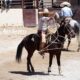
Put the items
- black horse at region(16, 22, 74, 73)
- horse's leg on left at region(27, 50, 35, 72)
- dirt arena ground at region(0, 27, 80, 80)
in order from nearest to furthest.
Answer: black horse at region(16, 22, 74, 73), dirt arena ground at region(0, 27, 80, 80), horse's leg on left at region(27, 50, 35, 72)

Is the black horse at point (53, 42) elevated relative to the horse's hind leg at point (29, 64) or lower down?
elevated

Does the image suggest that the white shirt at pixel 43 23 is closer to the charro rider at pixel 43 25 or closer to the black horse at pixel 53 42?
the charro rider at pixel 43 25

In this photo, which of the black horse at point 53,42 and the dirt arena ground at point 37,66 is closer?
the black horse at point 53,42

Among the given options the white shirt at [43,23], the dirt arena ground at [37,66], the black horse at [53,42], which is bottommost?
the dirt arena ground at [37,66]

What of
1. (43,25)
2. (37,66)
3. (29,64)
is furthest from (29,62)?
(43,25)

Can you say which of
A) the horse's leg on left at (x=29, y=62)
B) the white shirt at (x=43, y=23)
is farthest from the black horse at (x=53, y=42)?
the white shirt at (x=43, y=23)

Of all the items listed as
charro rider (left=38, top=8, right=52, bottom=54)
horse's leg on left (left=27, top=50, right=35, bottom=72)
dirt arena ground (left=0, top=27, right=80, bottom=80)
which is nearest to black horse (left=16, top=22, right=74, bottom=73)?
horse's leg on left (left=27, top=50, right=35, bottom=72)

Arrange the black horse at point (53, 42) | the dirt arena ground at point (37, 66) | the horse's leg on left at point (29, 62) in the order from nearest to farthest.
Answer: the black horse at point (53, 42) < the dirt arena ground at point (37, 66) < the horse's leg on left at point (29, 62)

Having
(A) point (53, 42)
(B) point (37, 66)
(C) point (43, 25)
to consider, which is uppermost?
(C) point (43, 25)

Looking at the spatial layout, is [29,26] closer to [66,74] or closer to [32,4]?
[32,4]

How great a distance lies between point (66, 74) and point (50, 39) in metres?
1.02

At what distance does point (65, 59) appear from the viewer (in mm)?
13359

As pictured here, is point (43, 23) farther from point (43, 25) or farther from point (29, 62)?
point (29, 62)

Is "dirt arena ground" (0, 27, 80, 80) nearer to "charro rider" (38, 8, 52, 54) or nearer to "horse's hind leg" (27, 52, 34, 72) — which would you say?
"horse's hind leg" (27, 52, 34, 72)
